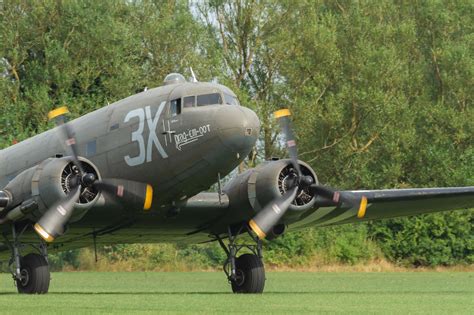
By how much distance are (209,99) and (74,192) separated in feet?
11.3

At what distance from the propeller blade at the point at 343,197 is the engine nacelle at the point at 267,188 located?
0.16 meters

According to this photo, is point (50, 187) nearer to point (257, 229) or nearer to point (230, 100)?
point (230, 100)

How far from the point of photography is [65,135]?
22.0 metres

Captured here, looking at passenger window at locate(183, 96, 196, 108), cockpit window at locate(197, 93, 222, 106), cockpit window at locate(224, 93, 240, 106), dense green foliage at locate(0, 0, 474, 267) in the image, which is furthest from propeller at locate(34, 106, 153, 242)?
dense green foliage at locate(0, 0, 474, 267)

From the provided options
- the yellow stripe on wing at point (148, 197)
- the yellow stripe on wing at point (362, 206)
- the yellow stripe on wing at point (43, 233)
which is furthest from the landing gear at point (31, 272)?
the yellow stripe on wing at point (362, 206)

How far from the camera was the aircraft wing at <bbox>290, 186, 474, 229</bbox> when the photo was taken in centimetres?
2334

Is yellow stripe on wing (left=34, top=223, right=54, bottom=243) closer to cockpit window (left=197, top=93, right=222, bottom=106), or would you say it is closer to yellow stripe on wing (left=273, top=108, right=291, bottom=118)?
cockpit window (left=197, top=93, right=222, bottom=106)

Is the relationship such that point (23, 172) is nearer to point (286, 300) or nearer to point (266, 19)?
point (286, 300)

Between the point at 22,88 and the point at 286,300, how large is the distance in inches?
1475

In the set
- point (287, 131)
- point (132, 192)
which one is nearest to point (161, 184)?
point (132, 192)

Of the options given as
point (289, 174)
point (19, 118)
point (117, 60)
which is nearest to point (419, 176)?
point (117, 60)

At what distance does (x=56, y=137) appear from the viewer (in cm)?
2328

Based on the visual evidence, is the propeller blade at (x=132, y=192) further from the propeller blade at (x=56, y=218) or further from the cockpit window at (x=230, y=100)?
the cockpit window at (x=230, y=100)

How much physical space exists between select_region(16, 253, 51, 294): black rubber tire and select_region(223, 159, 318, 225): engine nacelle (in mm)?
4537
